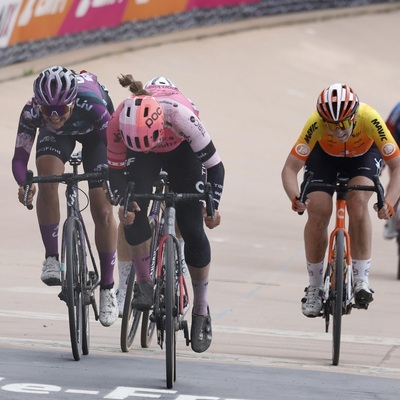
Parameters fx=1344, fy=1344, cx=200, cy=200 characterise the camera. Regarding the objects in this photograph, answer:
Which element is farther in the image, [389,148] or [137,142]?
[389,148]

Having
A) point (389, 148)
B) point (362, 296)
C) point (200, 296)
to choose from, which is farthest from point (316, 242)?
point (200, 296)

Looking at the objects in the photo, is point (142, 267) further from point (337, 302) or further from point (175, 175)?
point (337, 302)

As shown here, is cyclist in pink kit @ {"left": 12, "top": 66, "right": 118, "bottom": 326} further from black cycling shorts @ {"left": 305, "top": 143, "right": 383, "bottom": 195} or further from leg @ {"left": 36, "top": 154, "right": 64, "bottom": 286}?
black cycling shorts @ {"left": 305, "top": 143, "right": 383, "bottom": 195}

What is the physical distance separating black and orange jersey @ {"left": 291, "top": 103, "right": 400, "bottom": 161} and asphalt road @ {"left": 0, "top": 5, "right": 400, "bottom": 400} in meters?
1.21

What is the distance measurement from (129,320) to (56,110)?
1.40 meters

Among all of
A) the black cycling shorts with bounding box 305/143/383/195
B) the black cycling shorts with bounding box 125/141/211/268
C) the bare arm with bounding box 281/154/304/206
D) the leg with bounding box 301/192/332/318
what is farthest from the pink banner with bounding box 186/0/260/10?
the black cycling shorts with bounding box 125/141/211/268

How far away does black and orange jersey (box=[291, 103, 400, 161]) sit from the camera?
7.79 m

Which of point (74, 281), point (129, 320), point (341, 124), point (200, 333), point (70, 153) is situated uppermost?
point (341, 124)

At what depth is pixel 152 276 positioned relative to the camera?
7266 millimetres

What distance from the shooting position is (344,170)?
8062mm

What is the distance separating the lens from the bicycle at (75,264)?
23.6 feet

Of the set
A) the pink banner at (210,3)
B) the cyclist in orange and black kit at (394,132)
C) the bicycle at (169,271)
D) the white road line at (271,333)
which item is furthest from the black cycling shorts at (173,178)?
the pink banner at (210,3)

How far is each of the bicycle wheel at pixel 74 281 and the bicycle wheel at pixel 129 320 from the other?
13.6 inches

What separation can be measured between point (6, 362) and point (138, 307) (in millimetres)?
766
